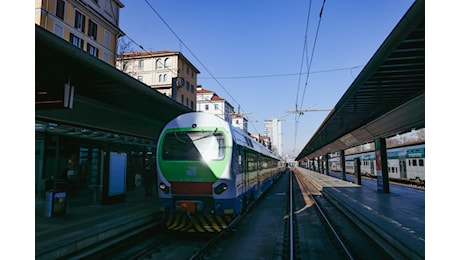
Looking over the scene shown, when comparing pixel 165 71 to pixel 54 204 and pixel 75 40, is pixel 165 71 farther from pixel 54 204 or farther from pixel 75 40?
pixel 54 204

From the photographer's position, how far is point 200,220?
7.06 meters

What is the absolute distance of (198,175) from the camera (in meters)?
7.09

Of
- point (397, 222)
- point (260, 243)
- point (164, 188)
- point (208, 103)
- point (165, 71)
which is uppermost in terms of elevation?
point (165, 71)

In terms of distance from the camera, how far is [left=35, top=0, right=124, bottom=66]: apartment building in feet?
76.6

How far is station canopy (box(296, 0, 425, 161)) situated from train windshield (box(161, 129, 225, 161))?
4.28 m

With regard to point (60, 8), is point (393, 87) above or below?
below

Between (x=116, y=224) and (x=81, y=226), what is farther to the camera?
(x=116, y=224)

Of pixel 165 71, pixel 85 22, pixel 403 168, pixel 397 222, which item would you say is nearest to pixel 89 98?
pixel 397 222

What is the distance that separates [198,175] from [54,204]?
15.9ft

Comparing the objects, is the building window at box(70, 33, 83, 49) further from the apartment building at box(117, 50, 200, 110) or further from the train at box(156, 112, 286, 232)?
the train at box(156, 112, 286, 232)

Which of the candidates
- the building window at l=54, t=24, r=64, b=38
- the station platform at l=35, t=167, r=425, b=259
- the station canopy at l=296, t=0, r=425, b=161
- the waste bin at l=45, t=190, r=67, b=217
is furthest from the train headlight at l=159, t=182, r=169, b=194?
the building window at l=54, t=24, r=64, b=38

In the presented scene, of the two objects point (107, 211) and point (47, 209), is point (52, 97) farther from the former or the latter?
point (107, 211)

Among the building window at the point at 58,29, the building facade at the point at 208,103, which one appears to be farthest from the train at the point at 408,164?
the building facade at the point at 208,103

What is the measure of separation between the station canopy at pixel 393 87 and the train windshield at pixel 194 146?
14.1ft
